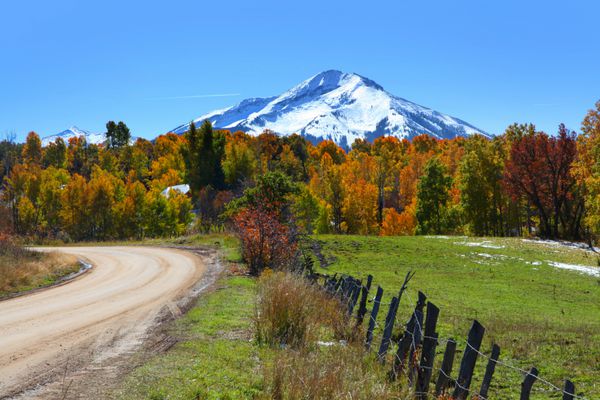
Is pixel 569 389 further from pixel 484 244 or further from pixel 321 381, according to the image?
pixel 484 244

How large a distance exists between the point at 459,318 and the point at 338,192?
69190 mm

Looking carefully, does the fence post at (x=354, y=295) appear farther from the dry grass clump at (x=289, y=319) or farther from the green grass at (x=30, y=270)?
the green grass at (x=30, y=270)

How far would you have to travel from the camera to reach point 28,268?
24.2 m

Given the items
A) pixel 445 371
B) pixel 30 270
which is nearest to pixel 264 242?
pixel 30 270

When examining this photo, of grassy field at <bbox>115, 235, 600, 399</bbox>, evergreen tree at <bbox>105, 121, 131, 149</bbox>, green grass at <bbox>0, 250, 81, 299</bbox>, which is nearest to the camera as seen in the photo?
grassy field at <bbox>115, 235, 600, 399</bbox>

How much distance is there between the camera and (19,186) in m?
98.3

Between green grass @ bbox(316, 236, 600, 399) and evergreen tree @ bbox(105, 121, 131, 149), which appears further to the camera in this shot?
evergreen tree @ bbox(105, 121, 131, 149)

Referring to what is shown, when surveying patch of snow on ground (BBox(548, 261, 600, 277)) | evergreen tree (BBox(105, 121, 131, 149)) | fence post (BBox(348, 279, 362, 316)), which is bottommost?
patch of snow on ground (BBox(548, 261, 600, 277))

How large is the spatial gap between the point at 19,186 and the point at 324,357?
108m

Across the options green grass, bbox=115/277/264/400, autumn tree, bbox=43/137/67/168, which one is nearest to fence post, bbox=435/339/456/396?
green grass, bbox=115/277/264/400

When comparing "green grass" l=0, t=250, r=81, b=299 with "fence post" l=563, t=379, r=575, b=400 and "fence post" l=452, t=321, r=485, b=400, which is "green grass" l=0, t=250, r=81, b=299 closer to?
"fence post" l=452, t=321, r=485, b=400

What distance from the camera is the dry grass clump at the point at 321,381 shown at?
23.9 ft

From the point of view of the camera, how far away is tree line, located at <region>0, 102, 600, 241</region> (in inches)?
2015

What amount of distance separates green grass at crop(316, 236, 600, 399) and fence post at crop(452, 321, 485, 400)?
2.78 meters
